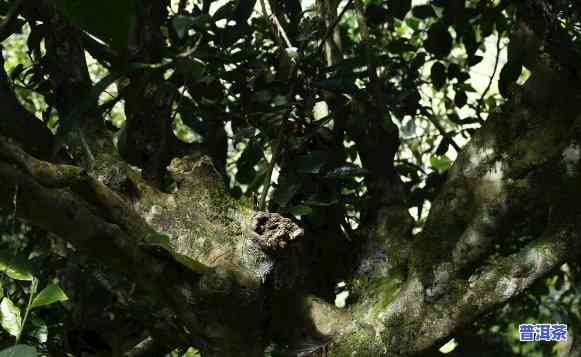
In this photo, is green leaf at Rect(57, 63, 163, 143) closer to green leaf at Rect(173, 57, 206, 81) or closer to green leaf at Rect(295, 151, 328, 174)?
green leaf at Rect(173, 57, 206, 81)

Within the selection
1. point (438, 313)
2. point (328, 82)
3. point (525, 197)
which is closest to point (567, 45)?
point (525, 197)

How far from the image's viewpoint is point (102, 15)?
1.66 feet

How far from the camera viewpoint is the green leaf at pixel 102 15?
19.7 inches

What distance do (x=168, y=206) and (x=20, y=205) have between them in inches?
15.8

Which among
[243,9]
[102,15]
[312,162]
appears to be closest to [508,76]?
[312,162]

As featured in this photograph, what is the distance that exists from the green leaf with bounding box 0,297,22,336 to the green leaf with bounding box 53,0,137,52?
695 mm

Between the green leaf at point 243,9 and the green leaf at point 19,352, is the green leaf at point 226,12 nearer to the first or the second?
the green leaf at point 243,9

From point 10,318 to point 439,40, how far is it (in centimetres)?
131

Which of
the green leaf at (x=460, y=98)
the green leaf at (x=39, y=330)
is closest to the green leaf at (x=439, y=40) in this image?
the green leaf at (x=460, y=98)

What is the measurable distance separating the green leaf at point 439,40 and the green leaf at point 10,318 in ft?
4.23

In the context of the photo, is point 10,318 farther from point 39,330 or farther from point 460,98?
point 460,98

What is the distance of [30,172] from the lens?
0.96m

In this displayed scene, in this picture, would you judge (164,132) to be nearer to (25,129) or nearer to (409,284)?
(25,129)

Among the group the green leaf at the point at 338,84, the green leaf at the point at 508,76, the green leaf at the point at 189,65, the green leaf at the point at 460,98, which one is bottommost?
the green leaf at the point at 189,65
